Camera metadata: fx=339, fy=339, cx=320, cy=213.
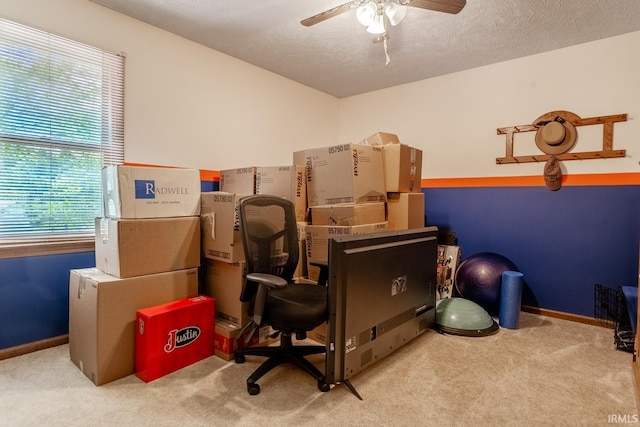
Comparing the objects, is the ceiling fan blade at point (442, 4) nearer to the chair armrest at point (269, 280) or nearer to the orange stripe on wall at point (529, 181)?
the chair armrest at point (269, 280)

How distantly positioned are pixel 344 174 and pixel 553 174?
2.22 metres

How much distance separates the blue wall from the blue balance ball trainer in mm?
326

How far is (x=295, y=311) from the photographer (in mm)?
1914

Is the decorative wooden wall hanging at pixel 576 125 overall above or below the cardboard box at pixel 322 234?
above

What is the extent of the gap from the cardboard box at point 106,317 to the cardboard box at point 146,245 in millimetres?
72

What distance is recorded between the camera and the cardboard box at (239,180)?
3271 mm

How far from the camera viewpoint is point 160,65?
124 inches

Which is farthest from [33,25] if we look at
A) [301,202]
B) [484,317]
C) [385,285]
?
[484,317]

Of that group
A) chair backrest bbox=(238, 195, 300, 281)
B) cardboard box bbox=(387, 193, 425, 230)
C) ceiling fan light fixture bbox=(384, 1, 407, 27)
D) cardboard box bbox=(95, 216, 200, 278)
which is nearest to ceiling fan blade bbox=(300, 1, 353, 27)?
ceiling fan light fixture bbox=(384, 1, 407, 27)

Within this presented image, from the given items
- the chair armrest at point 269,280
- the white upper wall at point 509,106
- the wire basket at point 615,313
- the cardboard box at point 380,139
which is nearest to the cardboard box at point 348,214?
the cardboard box at point 380,139

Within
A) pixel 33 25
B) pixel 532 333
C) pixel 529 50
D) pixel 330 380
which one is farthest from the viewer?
pixel 529 50

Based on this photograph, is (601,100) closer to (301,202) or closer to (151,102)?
(301,202)

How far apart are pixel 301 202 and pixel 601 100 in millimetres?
3013

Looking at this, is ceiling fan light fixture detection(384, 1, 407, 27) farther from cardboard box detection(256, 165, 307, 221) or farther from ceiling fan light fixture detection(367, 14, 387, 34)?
cardboard box detection(256, 165, 307, 221)
